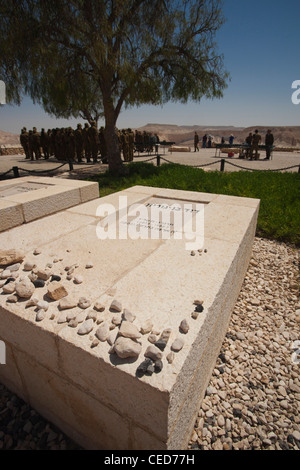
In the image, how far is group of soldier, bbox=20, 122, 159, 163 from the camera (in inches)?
616

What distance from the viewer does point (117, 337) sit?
62.6 inches

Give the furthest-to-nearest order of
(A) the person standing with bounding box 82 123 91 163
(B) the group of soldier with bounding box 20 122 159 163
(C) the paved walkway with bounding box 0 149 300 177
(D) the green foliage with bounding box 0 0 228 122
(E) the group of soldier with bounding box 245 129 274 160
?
(E) the group of soldier with bounding box 245 129 274 160 < (B) the group of soldier with bounding box 20 122 159 163 < (A) the person standing with bounding box 82 123 91 163 < (C) the paved walkway with bounding box 0 149 300 177 < (D) the green foliage with bounding box 0 0 228 122

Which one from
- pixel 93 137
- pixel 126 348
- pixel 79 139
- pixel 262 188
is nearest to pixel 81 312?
pixel 126 348

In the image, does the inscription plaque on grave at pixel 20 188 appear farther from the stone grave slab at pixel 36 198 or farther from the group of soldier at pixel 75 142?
the group of soldier at pixel 75 142

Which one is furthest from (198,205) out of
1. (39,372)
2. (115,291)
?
(39,372)

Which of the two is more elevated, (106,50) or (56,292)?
(106,50)

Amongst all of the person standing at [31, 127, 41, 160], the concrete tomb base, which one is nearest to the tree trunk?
the concrete tomb base

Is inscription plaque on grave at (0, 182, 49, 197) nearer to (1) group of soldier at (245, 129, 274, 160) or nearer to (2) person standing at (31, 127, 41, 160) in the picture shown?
(2) person standing at (31, 127, 41, 160)

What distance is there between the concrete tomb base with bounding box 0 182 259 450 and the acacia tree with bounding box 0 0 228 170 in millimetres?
8052

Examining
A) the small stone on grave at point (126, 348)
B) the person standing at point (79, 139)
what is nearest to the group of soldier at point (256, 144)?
the person standing at point (79, 139)

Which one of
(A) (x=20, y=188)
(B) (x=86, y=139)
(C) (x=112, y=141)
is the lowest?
(A) (x=20, y=188)

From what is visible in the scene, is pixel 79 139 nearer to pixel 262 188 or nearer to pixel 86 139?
pixel 86 139

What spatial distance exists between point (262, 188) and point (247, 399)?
6.00 m

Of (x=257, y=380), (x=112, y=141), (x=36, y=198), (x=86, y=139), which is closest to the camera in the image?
(x=257, y=380)
